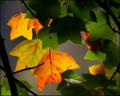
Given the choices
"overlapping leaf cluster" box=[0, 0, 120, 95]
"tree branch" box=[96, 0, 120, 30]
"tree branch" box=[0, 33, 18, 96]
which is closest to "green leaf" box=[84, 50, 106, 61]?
"overlapping leaf cluster" box=[0, 0, 120, 95]

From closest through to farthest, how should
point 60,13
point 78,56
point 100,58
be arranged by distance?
point 60,13 < point 100,58 < point 78,56

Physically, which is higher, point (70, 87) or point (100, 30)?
point (100, 30)

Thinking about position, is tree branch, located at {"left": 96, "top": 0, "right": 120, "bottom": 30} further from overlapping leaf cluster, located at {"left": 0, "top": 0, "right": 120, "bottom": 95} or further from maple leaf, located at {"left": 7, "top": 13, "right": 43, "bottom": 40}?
maple leaf, located at {"left": 7, "top": 13, "right": 43, "bottom": 40}

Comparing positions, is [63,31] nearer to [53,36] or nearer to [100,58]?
[53,36]

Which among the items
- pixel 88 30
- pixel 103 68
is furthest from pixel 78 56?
pixel 88 30

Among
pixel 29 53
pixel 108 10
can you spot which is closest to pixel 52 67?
pixel 29 53

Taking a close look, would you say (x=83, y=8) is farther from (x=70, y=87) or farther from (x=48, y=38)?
(x=70, y=87)
